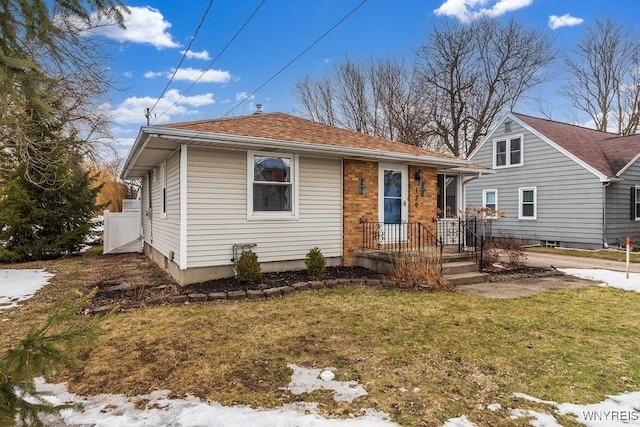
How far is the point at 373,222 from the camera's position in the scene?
368 inches

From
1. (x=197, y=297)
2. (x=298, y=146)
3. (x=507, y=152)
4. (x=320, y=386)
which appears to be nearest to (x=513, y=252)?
(x=298, y=146)

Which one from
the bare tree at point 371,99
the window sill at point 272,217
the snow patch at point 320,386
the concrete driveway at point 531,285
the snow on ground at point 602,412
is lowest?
the snow patch at point 320,386

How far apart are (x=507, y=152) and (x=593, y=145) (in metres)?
3.65

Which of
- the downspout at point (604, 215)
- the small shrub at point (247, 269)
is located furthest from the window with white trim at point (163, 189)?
the downspout at point (604, 215)

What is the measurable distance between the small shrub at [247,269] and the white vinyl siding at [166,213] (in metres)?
1.40

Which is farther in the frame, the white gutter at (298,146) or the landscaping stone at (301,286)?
the landscaping stone at (301,286)

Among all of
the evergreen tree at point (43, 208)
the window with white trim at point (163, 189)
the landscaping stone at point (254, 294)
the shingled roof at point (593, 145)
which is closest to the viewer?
the landscaping stone at point (254, 294)

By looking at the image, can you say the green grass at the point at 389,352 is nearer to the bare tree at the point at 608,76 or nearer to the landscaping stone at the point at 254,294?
the landscaping stone at the point at 254,294

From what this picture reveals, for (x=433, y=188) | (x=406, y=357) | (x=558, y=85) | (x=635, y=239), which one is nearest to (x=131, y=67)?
(x=433, y=188)

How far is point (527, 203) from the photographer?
1611 cm

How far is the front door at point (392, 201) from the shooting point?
9.52 metres

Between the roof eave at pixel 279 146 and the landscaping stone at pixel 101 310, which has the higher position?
the roof eave at pixel 279 146

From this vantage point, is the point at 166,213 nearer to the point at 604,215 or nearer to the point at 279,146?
the point at 279,146

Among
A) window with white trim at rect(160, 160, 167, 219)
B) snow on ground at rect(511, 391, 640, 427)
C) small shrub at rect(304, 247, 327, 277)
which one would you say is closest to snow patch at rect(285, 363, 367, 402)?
snow on ground at rect(511, 391, 640, 427)
